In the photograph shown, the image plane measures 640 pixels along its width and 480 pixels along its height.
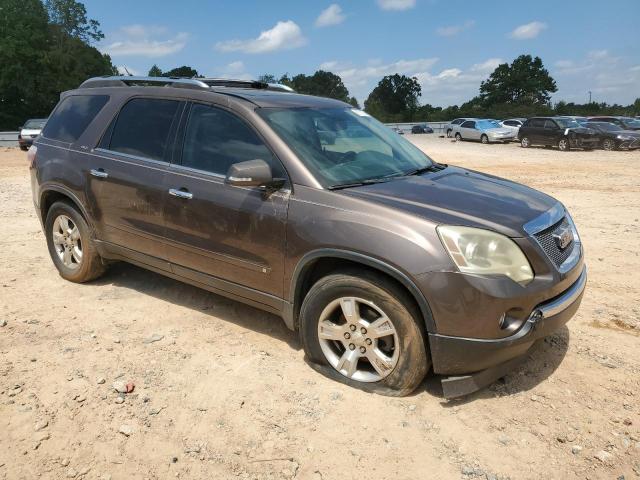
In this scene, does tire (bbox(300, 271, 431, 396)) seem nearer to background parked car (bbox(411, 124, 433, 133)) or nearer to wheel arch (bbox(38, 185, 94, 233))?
wheel arch (bbox(38, 185, 94, 233))

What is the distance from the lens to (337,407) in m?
3.22

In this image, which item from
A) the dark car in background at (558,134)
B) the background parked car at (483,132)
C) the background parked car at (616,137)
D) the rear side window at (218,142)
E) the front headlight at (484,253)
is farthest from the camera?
the background parked car at (483,132)

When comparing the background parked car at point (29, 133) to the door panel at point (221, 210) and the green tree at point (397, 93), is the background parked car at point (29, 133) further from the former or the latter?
the green tree at point (397, 93)

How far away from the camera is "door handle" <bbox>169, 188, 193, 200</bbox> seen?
3.94m

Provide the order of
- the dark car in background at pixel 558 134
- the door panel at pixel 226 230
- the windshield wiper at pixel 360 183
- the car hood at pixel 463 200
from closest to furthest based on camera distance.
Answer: the car hood at pixel 463 200, the windshield wiper at pixel 360 183, the door panel at pixel 226 230, the dark car in background at pixel 558 134

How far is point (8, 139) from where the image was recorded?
32.1 meters

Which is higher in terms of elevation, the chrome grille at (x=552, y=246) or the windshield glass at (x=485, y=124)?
the windshield glass at (x=485, y=124)

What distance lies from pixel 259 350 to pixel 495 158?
20.0 meters

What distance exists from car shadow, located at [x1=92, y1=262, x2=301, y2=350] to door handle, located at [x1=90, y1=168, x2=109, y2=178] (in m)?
1.21

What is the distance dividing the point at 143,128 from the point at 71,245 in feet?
5.23

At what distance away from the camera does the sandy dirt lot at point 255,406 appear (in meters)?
2.75

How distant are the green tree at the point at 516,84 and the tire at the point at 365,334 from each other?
9261 cm

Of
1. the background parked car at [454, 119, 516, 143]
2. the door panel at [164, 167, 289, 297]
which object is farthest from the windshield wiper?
the background parked car at [454, 119, 516, 143]

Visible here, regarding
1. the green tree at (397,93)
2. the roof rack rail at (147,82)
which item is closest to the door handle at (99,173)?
the roof rack rail at (147,82)
